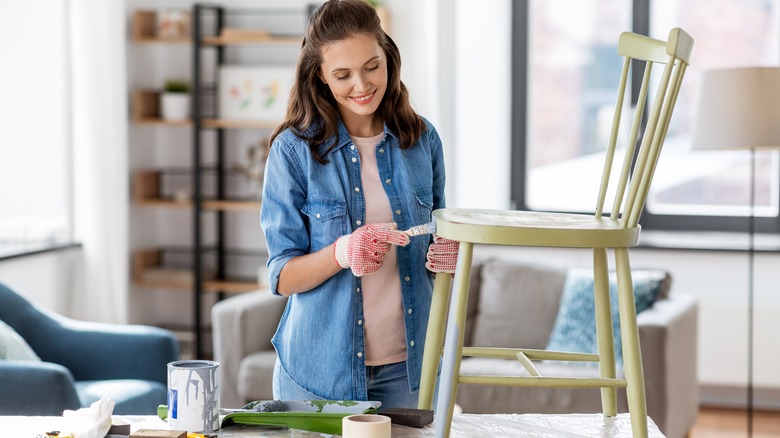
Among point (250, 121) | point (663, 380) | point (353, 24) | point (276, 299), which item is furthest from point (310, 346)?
point (250, 121)

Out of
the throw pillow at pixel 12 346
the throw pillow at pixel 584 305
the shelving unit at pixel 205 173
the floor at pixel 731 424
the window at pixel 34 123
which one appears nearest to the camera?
the throw pillow at pixel 12 346

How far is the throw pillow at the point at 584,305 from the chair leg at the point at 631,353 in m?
2.09

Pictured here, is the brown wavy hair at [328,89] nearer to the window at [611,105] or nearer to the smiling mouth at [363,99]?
the smiling mouth at [363,99]

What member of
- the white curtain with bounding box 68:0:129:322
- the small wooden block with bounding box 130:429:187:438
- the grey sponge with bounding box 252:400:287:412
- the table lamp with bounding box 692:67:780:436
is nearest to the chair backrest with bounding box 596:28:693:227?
the grey sponge with bounding box 252:400:287:412

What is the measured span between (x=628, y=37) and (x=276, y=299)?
103 inches

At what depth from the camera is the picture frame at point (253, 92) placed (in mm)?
4961

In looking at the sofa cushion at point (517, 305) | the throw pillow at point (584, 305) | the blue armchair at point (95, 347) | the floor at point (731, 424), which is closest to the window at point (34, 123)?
the blue armchair at point (95, 347)

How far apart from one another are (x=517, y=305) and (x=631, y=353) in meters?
2.46

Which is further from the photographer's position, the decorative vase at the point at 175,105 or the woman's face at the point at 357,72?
the decorative vase at the point at 175,105

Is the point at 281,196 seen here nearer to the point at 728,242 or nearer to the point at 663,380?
the point at 663,380

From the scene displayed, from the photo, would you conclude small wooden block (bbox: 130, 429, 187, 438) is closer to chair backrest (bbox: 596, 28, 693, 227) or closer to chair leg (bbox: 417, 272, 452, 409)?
chair leg (bbox: 417, 272, 452, 409)

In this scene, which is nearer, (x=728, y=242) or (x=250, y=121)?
(x=728, y=242)

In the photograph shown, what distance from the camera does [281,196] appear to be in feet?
5.62

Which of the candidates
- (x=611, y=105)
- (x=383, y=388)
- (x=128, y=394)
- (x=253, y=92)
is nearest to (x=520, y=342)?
(x=128, y=394)
